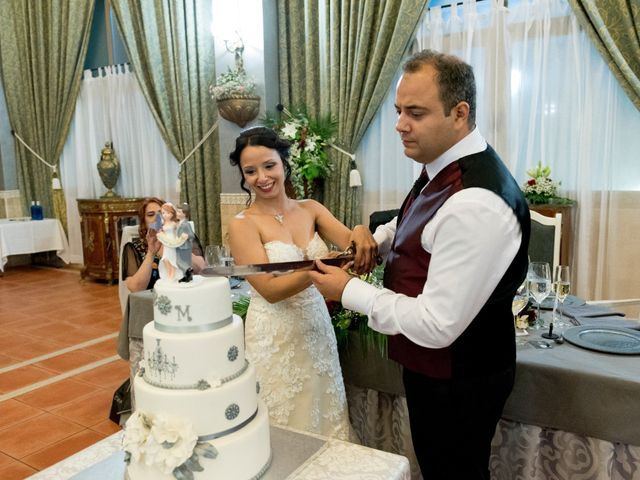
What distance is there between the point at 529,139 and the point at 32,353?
175 inches

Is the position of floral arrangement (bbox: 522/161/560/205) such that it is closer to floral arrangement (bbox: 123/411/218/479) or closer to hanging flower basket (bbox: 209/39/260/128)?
hanging flower basket (bbox: 209/39/260/128)

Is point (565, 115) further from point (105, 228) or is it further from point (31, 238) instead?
point (31, 238)

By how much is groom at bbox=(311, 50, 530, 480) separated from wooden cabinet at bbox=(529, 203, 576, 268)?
278cm

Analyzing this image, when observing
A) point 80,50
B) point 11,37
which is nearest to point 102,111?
point 80,50

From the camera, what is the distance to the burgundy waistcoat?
1.41 m

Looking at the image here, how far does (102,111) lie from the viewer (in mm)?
7316

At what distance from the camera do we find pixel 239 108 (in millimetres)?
5355

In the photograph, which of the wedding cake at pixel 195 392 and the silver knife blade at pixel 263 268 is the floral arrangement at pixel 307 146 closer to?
the silver knife blade at pixel 263 268

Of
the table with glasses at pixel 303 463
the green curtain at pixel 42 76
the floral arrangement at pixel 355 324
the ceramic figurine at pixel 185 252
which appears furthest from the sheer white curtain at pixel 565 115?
the green curtain at pixel 42 76

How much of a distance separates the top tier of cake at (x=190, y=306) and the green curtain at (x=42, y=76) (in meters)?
7.07

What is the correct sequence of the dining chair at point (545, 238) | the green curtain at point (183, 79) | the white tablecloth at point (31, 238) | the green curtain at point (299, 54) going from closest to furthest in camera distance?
the dining chair at point (545, 238) < the green curtain at point (299, 54) < the green curtain at point (183, 79) < the white tablecloth at point (31, 238)

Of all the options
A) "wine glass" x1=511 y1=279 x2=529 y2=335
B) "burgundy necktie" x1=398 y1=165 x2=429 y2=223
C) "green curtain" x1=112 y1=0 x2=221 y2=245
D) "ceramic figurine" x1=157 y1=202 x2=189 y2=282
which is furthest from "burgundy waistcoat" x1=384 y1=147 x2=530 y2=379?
"green curtain" x1=112 y1=0 x2=221 y2=245

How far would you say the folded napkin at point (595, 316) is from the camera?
211 cm

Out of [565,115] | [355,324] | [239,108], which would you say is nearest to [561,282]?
[355,324]
